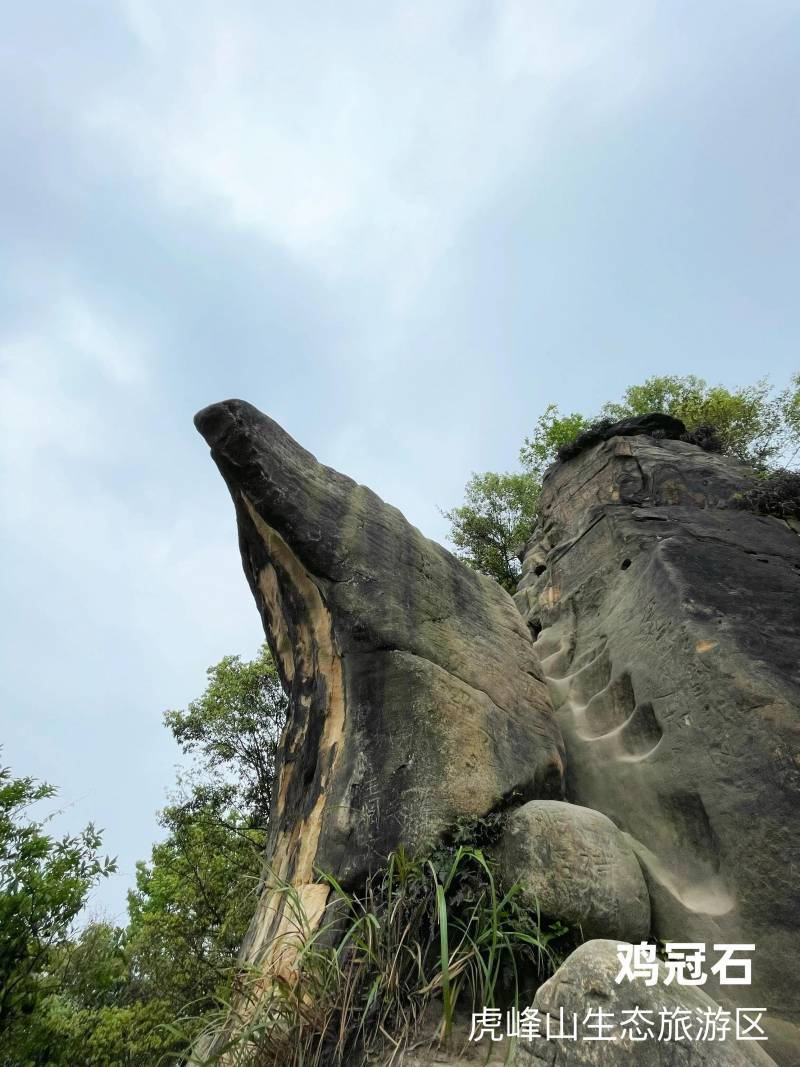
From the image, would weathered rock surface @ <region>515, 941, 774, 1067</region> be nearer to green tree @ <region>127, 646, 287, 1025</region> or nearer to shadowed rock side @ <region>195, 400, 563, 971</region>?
shadowed rock side @ <region>195, 400, 563, 971</region>

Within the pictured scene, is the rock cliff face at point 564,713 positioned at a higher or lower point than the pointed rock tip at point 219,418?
lower

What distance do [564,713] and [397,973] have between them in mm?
2857

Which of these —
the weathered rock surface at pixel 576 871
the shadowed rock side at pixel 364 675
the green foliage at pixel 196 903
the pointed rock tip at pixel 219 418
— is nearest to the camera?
the weathered rock surface at pixel 576 871

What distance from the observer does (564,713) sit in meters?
5.56

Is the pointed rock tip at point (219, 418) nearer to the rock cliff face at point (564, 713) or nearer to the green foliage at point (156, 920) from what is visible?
the rock cliff face at point (564, 713)

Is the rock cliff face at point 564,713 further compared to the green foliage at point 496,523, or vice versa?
the green foliage at point 496,523

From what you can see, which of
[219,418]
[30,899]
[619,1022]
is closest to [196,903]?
[30,899]

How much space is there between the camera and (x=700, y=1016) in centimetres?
244

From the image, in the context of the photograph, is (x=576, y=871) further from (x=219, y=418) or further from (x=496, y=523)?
(x=496, y=523)

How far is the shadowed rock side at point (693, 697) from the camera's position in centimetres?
345

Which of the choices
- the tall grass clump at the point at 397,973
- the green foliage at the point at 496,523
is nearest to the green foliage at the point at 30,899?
the tall grass clump at the point at 397,973

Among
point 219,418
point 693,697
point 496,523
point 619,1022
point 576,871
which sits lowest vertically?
point 619,1022

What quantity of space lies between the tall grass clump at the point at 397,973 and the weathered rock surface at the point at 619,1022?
1.39 feet

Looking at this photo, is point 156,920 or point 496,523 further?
point 496,523
